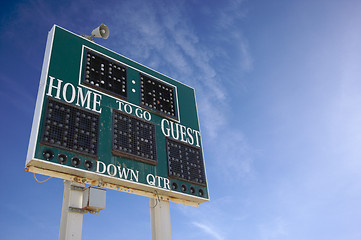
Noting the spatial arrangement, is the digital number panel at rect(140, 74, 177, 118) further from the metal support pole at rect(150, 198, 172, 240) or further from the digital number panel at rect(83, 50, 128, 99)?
the metal support pole at rect(150, 198, 172, 240)

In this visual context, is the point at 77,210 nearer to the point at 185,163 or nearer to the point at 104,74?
the point at 185,163

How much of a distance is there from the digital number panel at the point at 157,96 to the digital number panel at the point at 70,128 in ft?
8.26

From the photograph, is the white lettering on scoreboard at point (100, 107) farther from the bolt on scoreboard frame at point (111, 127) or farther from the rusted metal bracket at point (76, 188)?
the rusted metal bracket at point (76, 188)

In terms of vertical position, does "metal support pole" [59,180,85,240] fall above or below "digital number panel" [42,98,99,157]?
below

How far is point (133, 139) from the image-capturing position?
10531 mm

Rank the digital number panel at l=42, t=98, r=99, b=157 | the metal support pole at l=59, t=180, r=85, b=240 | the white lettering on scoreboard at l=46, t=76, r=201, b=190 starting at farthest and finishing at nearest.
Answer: the white lettering on scoreboard at l=46, t=76, r=201, b=190 < the digital number panel at l=42, t=98, r=99, b=157 < the metal support pole at l=59, t=180, r=85, b=240

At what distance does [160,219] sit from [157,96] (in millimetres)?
4135

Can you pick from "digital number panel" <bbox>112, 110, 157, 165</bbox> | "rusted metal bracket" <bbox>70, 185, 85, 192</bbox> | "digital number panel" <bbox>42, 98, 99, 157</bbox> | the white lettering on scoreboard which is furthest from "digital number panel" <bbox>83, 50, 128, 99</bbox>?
"rusted metal bracket" <bbox>70, 185, 85, 192</bbox>

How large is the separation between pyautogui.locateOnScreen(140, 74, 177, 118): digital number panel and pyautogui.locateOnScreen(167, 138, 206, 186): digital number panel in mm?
1222

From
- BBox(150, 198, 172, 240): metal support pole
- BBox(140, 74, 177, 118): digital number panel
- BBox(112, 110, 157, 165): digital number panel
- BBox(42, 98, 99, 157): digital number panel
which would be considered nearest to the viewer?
BBox(42, 98, 99, 157): digital number panel

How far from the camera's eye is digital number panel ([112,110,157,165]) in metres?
10.1

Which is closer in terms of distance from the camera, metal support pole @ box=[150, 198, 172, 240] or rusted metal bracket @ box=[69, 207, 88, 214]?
rusted metal bracket @ box=[69, 207, 88, 214]

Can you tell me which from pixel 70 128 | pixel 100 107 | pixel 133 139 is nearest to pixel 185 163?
pixel 133 139

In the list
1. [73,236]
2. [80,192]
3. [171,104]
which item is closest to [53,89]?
[80,192]
